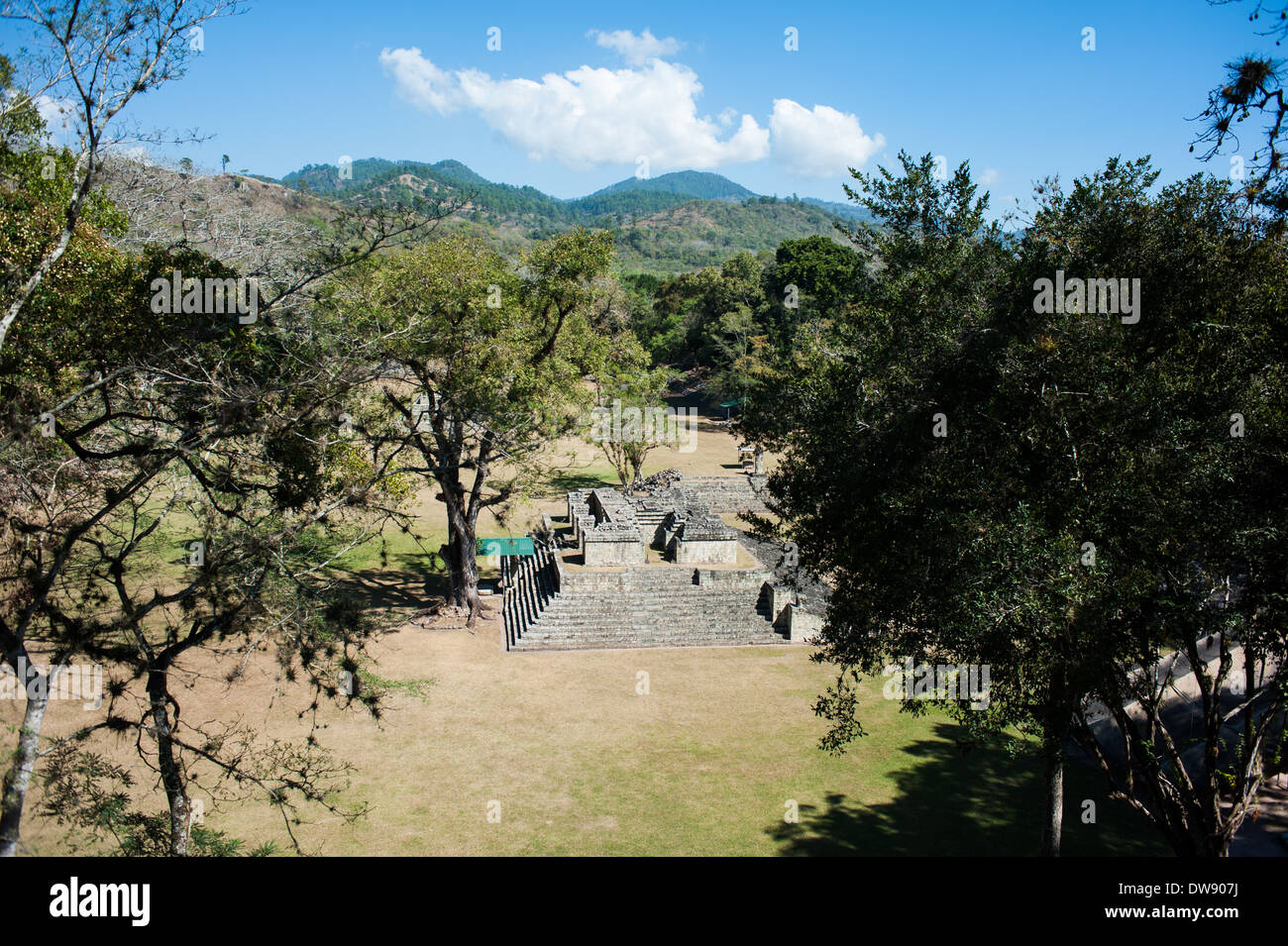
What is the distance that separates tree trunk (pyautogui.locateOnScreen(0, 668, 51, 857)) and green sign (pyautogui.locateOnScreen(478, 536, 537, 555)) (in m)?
17.0

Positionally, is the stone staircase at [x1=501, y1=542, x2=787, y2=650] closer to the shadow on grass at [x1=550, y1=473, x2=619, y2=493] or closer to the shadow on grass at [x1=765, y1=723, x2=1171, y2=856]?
the shadow on grass at [x1=765, y1=723, x2=1171, y2=856]

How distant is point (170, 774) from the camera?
28.1 feet

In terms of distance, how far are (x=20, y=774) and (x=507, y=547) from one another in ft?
59.1

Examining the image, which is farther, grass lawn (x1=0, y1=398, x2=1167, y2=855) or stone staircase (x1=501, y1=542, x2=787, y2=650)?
stone staircase (x1=501, y1=542, x2=787, y2=650)

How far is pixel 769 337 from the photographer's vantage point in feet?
189

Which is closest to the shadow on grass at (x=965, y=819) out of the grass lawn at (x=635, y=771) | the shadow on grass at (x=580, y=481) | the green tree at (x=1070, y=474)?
the grass lawn at (x=635, y=771)

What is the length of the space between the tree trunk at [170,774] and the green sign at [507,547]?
15526 millimetres

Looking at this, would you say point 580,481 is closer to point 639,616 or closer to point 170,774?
point 639,616

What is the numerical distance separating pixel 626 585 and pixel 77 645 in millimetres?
15945

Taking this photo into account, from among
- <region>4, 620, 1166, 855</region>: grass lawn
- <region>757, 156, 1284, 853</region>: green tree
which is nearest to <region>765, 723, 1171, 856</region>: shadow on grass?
<region>4, 620, 1166, 855</region>: grass lawn

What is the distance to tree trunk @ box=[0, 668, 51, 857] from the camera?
252 inches

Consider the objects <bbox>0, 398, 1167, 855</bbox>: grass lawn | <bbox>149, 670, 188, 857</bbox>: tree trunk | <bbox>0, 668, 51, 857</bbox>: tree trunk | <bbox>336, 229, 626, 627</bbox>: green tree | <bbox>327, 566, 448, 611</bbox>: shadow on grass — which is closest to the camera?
<bbox>0, 668, 51, 857</bbox>: tree trunk

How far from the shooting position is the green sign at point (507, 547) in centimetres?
Result: 2438

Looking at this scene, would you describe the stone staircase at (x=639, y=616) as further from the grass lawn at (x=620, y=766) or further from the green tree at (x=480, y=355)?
the green tree at (x=480, y=355)
